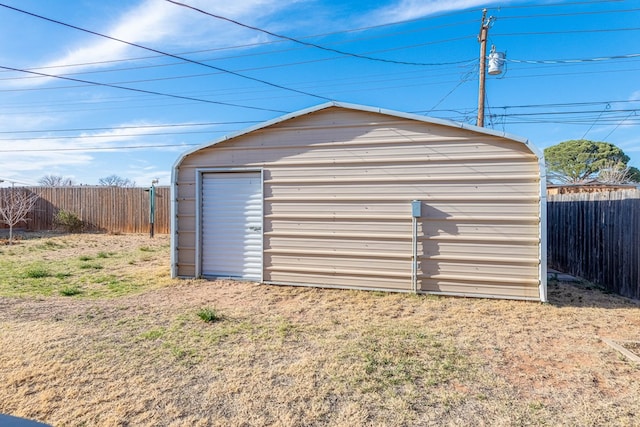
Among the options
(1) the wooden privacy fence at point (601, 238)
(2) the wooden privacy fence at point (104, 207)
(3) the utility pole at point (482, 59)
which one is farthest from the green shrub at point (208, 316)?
(2) the wooden privacy fence at point (104, 207)

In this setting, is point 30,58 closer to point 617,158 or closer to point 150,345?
point 150,345

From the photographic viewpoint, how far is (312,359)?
3.15 m

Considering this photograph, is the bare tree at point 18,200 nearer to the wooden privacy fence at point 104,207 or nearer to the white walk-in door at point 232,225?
the wooden privacy fence at point 104,207

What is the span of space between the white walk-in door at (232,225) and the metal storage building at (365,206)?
0.8 inches

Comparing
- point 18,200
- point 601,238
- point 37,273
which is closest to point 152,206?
point 18,200

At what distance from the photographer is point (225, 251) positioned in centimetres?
665

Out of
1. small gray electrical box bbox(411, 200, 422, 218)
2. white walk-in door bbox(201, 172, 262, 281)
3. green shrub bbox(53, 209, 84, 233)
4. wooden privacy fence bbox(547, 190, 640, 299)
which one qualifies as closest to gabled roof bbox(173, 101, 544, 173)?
white walk-in door bbox(201, 172, 262, 281)

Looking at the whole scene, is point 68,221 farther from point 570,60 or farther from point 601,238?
point 570,60

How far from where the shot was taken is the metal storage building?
209 inches

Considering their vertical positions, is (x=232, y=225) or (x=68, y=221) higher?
(x=232, y=225)

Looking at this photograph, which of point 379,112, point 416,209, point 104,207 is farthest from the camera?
point 104,207

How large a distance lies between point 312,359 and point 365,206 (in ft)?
10.5

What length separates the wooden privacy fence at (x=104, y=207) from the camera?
1464 centimetres

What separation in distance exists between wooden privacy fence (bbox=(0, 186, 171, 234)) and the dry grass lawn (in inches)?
362
